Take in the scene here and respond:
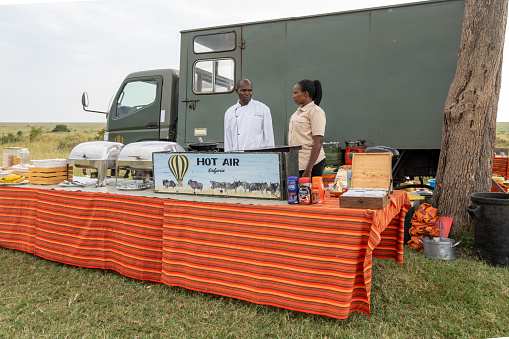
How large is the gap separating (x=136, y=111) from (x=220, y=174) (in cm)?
438

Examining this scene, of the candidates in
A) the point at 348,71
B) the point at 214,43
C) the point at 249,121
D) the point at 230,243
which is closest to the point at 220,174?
the point at 230,243

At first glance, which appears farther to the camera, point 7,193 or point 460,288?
point 7,193

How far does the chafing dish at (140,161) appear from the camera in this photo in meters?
3.20

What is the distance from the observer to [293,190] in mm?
2373

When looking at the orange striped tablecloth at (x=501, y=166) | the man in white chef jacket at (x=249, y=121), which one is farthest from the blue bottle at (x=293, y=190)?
the orange striped tablecloth at (x=501, y=166)

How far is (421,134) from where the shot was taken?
484 centimetres

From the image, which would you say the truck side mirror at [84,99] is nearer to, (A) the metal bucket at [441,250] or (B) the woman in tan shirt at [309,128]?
(B) the woman in tan shirt at [309,128]

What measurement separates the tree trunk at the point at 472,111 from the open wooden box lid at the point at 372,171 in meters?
2.13

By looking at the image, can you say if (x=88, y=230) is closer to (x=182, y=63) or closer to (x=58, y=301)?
(x=58, y=301)

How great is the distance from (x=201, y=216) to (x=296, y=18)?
12.5ft

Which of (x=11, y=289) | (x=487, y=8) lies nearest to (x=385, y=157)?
(x=487, y=8)

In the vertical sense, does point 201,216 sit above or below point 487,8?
below

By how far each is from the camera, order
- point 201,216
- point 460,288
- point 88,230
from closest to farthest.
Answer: point 201,216
point 460,288
point 88,230

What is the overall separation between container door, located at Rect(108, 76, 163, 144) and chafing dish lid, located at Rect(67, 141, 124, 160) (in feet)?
9.16
